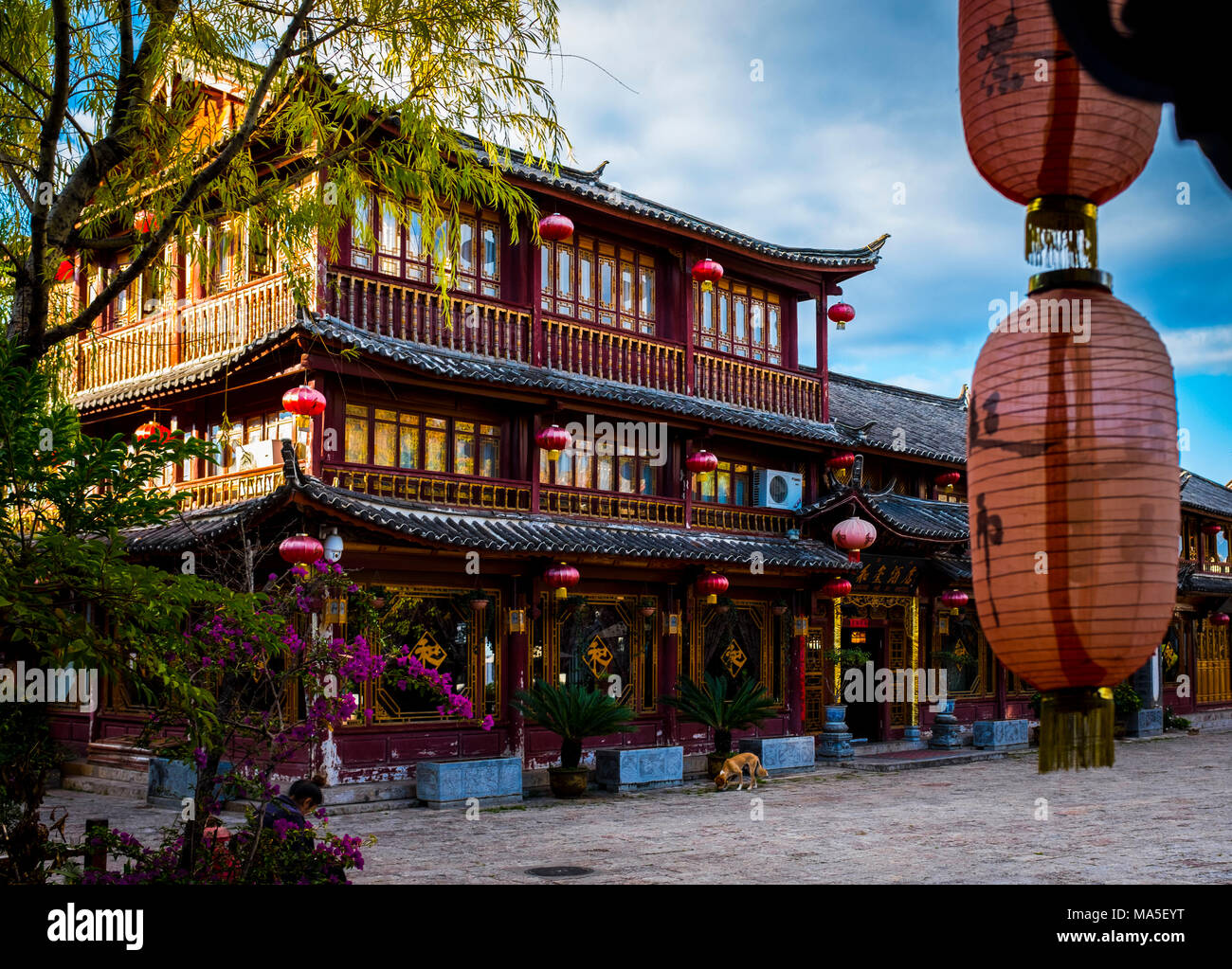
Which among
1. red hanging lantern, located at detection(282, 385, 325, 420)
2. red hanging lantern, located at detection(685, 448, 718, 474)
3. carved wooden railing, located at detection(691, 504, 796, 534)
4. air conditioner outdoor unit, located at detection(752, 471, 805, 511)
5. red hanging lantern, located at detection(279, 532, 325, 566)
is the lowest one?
red hanging lantern, located at detection(279, 532, 325, 566)

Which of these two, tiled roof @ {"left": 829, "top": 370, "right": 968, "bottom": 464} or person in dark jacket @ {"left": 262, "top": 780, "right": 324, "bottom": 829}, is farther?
tiled roof @ {"left": 829, "top": 370, "right": 968, "bottom": 464}

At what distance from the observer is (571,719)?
1606cm

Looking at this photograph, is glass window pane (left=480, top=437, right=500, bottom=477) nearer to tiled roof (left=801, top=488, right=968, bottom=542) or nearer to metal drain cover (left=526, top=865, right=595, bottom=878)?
tiled roof (left=801, top=488, right=968, bottom=542)

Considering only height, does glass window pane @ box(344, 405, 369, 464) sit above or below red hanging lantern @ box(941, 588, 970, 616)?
above

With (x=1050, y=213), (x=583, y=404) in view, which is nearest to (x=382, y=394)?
(x=583, y=404)

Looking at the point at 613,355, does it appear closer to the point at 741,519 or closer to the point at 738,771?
the point at 741,519

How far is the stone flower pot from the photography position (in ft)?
52.9

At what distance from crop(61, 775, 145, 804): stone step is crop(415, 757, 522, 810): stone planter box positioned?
4.04m

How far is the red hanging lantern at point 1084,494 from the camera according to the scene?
1827 millimetres

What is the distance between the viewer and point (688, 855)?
11359 mm

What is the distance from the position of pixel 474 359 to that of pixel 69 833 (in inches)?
305

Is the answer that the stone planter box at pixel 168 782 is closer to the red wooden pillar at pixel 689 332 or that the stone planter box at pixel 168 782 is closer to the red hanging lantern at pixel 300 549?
the red hanging lantern at pixel 300 549

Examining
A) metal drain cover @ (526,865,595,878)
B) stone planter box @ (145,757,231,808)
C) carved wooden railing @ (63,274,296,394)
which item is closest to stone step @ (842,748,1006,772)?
metal drain cover @ (526,865,595,878)

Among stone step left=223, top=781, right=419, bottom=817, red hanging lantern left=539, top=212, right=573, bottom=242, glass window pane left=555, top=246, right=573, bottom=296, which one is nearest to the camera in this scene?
stone step left=223, top=781, right=419, bottom=817
